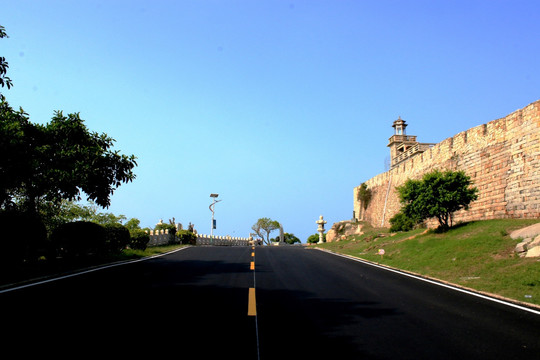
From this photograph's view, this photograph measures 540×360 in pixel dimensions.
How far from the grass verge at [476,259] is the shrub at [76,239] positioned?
43.5 ft

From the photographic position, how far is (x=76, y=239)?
16.4 m

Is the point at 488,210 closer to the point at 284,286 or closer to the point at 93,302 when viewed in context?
the point at 284,286

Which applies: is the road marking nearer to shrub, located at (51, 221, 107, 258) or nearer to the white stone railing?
shrub, located at (51, 221, 107, 258)

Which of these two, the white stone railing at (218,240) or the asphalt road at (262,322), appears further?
the white stone railing at (218,240)

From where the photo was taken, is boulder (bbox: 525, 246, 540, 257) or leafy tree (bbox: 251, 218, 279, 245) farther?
leafy tree (bbox: 251, 218, 279, 245)

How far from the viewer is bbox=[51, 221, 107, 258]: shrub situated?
16266 millimetres

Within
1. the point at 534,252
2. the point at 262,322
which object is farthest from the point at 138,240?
the point at 534,252

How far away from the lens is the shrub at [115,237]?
20.4 m

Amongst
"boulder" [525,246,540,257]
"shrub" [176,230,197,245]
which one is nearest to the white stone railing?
"shrub" [176,230,197,245]

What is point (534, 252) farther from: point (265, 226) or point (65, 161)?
point (265, 226)

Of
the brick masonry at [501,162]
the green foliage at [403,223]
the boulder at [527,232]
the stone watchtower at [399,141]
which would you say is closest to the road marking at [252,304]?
the boulder at [527,232]

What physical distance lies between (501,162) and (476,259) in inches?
368

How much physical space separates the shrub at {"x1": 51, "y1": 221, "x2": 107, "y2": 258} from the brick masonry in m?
20.0

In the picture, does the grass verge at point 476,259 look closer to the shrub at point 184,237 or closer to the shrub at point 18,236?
the shrub at point 18,236
